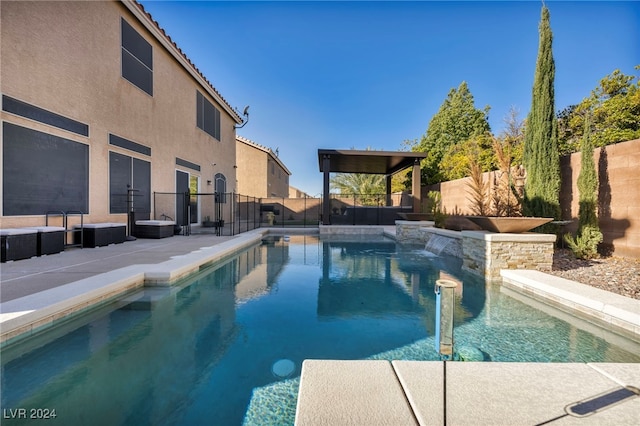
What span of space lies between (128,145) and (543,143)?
1142cm

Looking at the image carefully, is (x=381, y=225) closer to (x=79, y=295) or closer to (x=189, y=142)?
(x=189, y=142)

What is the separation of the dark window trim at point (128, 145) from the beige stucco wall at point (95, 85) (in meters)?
0.12

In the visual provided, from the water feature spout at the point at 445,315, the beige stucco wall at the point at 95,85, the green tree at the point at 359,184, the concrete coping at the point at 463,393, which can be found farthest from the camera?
the green tree at the point at 359,184

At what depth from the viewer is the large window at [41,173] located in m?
5.56

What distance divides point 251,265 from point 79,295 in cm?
371

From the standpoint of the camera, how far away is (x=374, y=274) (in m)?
6.19

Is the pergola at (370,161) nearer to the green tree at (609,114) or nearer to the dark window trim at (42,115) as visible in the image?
the green tree at (609,114)

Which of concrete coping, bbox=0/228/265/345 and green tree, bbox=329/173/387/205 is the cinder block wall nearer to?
concrete coping, bbox=0/228/265/345

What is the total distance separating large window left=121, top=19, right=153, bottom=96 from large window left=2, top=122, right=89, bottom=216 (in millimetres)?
3075

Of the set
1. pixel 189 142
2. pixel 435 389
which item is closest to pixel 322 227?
pixel 189 142

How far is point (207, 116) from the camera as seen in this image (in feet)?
44.8

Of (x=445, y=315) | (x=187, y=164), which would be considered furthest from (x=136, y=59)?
(x=445, y=315)

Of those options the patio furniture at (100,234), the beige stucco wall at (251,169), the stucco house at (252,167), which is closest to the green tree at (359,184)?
the stucco house at (252,167)

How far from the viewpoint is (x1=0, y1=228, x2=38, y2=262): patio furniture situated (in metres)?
5.12
